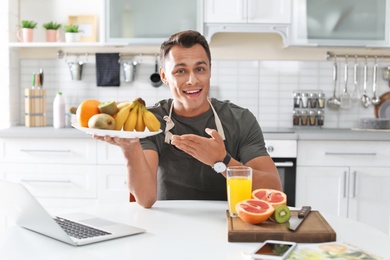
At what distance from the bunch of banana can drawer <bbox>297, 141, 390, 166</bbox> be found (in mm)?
1978

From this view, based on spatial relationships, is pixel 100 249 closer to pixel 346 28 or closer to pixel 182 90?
pixel 182 90

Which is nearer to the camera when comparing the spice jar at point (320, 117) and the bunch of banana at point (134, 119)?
the bunch of banana at point (134, 119)

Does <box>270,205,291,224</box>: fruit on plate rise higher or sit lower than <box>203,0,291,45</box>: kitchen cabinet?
lower

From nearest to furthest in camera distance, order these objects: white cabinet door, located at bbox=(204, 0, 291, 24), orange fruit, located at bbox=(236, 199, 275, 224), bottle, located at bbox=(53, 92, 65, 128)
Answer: orange fruit, located at bbox=(236, 199, 275, 224), white cabinet door, located at bbox=(204, 0, 291, 24), bottle, located at bbox=(53, 92, 65, 128)

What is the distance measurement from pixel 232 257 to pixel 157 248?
0.65 feet

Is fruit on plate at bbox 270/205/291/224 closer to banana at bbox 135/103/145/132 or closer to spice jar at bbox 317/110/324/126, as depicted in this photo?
banana at bbox 135/103/145/132

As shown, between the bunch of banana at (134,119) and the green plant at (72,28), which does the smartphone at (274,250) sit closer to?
the bunch of banana at (134,119)

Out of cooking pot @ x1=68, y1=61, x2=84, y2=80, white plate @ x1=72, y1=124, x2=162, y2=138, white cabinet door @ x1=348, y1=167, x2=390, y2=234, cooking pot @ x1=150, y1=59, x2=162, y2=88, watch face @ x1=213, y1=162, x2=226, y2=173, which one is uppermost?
cooking pot @ x1=68, y1=61, x2=84, y2=80

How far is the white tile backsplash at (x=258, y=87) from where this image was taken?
4.17 m

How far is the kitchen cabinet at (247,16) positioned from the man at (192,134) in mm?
1523

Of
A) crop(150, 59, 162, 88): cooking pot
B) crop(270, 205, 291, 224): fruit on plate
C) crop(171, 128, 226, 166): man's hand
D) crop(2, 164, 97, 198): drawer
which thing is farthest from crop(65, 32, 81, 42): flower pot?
crop(270, 205, 291, 224): fruit on plate

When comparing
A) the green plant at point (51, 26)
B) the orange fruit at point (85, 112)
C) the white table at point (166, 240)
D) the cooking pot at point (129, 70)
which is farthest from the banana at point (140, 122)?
the green plant at point (51, 26)

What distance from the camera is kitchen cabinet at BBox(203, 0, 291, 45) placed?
12.5 feet

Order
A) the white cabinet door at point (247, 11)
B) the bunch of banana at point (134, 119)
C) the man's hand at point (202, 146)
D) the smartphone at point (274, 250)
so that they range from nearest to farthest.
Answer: the smartphone at point (274, 250)
the bunch of banana at point (134, 119)
the man's hand at point (202, 146)
the white cabinet door at point (247, 11)
